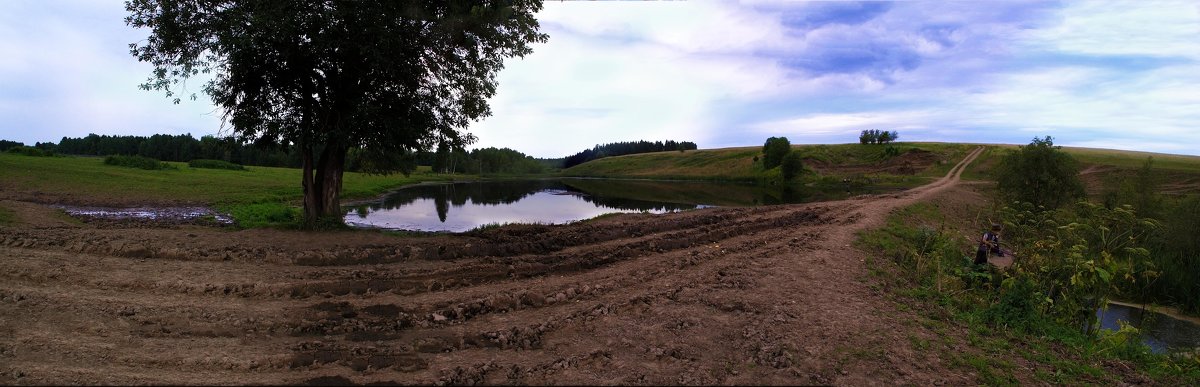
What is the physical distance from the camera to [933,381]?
588cm

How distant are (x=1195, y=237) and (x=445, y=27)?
2746 cm

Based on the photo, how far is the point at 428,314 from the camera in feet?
25.1

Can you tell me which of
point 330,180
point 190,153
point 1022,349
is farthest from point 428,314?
point 190,153

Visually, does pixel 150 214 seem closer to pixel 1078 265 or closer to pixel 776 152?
pixel 1078 265

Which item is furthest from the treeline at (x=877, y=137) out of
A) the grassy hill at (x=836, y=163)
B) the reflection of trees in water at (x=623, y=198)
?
the reflection of trees in water at (x=623, y=198)

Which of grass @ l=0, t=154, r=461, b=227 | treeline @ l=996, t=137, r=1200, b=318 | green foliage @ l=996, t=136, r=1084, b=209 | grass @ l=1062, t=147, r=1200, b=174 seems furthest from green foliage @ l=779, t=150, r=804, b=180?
grass @ l=0, t=154, r=461, b=227

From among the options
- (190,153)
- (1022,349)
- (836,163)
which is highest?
(190,153)

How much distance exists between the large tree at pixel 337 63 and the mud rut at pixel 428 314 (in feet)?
12.3

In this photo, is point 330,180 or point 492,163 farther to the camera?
point 492,163

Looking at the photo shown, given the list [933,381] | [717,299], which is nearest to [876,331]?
[933,381]

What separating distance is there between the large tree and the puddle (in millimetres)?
6100

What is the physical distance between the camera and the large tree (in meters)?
13.6

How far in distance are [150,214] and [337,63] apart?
511 inches

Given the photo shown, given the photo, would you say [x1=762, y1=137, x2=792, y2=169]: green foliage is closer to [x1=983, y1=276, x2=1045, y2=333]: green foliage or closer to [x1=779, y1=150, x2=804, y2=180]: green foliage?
[x1=779, y1=150, x2=804, y2=180]: green foliage
